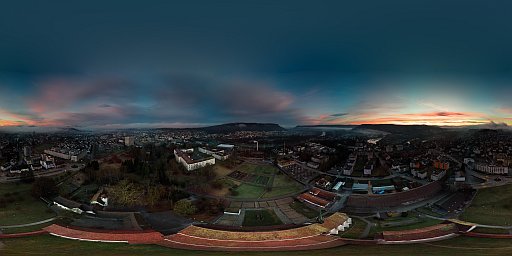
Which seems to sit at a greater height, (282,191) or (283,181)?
(283,181)

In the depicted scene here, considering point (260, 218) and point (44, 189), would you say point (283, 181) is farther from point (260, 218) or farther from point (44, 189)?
point (44, 189)

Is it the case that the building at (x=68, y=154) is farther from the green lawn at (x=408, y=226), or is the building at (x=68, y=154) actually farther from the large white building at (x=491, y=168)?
the large white building at (x=491, y=168)

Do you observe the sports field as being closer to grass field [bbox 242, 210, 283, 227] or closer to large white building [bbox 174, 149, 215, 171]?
grass field [bbox 242, 210, 283, 227]

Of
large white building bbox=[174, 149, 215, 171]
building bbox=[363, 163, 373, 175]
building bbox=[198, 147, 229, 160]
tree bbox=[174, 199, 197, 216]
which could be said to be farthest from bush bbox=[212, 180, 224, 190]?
building bbox=[363, 163, 373, 175]

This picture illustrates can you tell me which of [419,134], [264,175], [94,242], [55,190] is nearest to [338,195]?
[264,175]

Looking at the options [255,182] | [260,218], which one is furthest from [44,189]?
→ [260,218]

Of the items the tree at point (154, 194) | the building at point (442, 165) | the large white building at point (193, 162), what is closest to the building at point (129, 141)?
the large white building at point (193, 162)

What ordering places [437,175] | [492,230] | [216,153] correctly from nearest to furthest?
1. [492,230]
2. [437,175]
3. [216,153]
